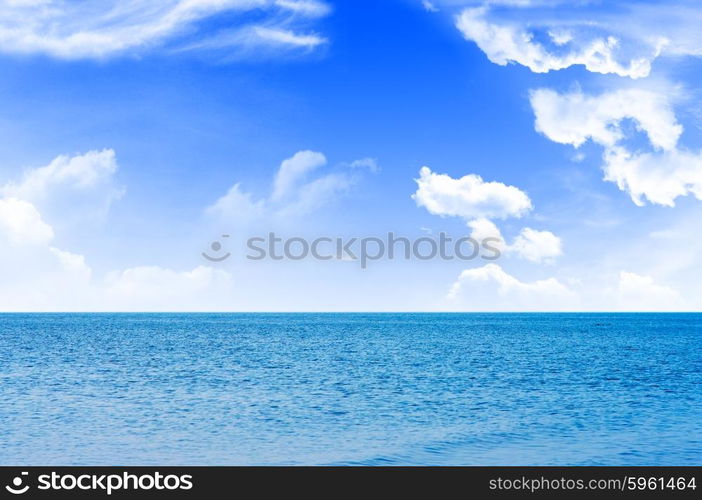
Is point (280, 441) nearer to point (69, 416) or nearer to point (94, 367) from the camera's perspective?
point (69, 416)

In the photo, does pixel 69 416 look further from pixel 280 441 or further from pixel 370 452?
pixel 370 452

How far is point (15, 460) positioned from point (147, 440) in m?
4.98

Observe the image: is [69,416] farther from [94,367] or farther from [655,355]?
[655,355]

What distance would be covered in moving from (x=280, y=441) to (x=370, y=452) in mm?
4017

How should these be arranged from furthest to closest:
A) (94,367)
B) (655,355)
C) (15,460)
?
(655,355) → (94,367) → (15,460)

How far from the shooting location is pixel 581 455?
2514 cm

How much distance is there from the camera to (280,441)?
27234 millimetres

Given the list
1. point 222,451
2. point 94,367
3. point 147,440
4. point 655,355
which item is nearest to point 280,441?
point 222,451

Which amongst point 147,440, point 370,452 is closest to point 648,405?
point 370,452
